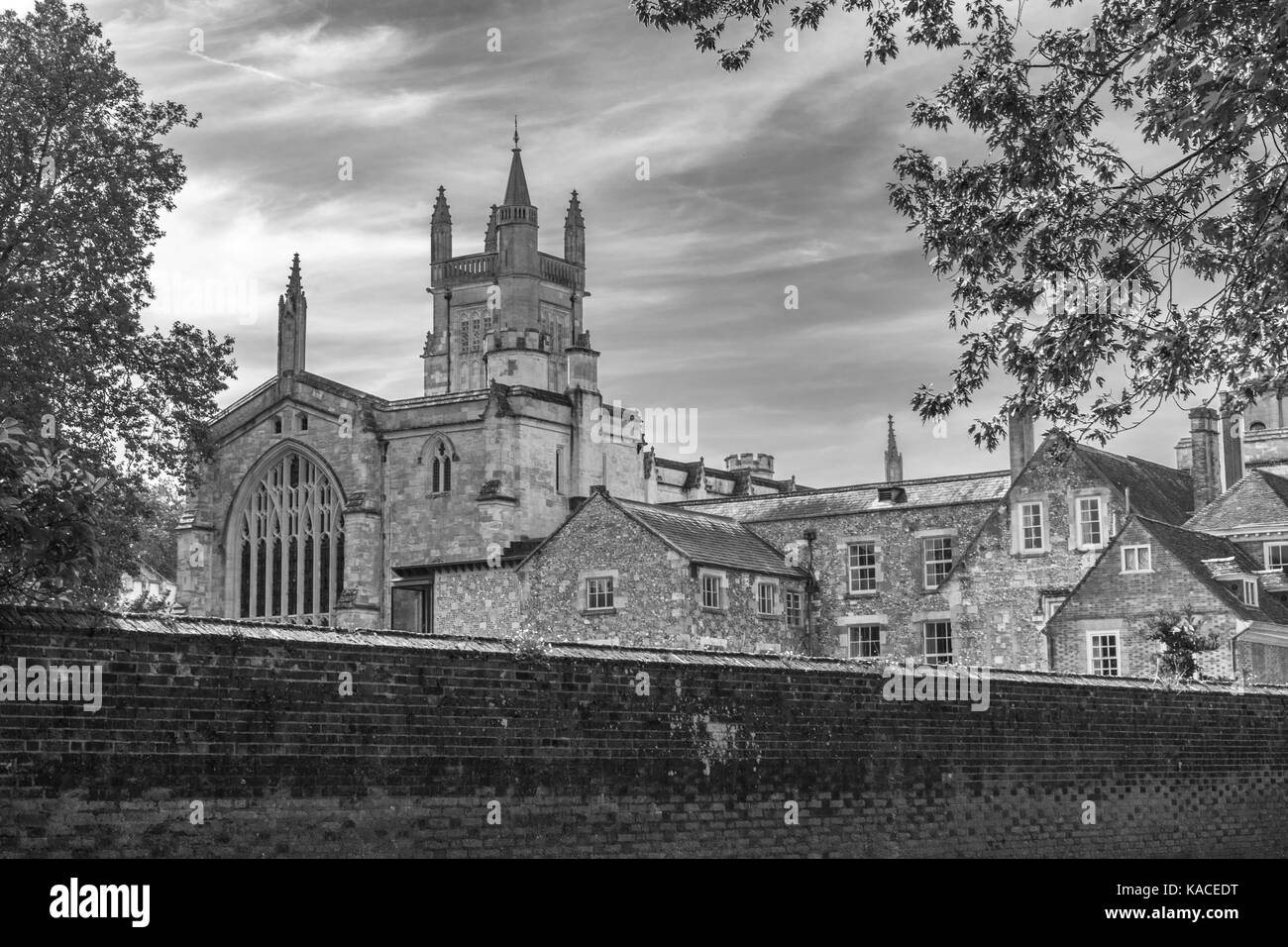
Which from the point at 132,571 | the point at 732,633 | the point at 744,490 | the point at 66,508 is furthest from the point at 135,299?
the point at 744,490

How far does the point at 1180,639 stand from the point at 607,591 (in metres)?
16.4

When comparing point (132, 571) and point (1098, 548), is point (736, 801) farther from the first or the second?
point (1098, 548)

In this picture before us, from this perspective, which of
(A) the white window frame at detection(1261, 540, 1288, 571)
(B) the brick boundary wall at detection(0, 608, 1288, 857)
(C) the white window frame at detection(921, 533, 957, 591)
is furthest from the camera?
(C) the white window frame at detection(921, 533, 957, 591)

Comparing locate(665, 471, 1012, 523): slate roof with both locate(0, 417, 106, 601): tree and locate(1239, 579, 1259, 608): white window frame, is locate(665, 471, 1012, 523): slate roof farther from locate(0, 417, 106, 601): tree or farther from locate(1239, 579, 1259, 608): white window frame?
locate(0, 417, 106, 601): tree

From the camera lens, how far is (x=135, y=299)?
1345 inches

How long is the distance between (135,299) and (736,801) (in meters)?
20.8

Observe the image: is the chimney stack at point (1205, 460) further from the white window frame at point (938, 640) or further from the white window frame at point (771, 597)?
the white window frame at point (771, 597)

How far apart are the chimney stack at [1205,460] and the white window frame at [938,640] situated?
30.0 feet

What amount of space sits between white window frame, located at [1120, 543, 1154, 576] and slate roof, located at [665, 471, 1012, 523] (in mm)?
8208

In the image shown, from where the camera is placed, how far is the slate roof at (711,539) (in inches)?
1797

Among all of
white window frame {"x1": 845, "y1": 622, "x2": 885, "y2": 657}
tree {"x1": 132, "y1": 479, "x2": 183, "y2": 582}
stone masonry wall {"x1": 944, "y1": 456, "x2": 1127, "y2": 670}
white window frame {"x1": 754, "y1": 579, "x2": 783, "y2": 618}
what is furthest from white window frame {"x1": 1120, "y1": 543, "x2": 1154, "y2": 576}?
tree {"x1": 132, "y1": 479, "x2": 183, "y2": 582}

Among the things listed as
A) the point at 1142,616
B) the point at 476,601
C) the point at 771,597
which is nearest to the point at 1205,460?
the point at 1142,616

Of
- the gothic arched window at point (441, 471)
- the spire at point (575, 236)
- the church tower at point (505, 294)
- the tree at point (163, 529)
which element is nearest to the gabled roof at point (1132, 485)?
the gothic arched window at point (441, 471)

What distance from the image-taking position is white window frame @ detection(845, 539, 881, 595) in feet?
160
